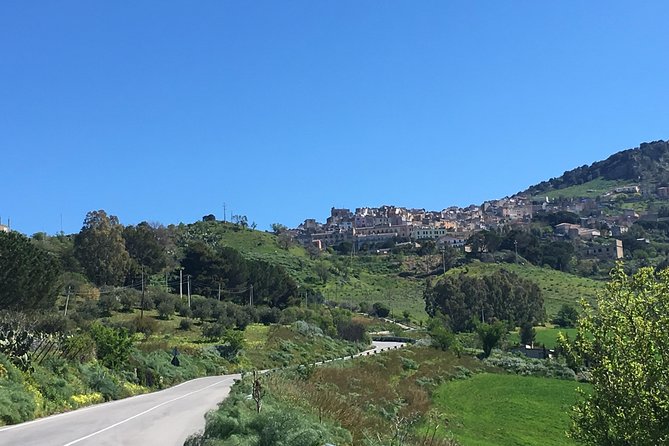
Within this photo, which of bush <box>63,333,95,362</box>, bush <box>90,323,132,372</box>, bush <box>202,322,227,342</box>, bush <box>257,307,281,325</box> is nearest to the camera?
bush <box>63,333,95,362</box>

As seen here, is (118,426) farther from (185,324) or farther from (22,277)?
(185,324)

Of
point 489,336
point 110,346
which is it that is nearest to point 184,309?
point 489,336

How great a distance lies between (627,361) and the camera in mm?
14219

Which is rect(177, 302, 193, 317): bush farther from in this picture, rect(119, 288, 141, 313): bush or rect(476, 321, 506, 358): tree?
rect(476, 321, 506, 358): tree

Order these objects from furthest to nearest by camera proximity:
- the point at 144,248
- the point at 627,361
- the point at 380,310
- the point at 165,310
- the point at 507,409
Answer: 1. the point at 380,310
2. the point at 144,248
3. the point at 165,310
4. the point at 507,409
5. the point at 627,361

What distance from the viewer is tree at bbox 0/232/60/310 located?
4519cm

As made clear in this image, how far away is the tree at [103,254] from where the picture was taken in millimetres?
79000

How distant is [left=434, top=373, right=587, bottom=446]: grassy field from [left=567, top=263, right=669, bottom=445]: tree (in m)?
8.64

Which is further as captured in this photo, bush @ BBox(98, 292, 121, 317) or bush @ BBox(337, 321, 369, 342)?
bush @ BBox(337, 321, 369, 342)

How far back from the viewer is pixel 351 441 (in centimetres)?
1303

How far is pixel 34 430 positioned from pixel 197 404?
8.18 metres

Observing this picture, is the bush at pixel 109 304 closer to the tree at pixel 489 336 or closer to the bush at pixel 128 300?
the bush at pixel 128 300

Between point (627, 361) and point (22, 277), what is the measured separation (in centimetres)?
4186

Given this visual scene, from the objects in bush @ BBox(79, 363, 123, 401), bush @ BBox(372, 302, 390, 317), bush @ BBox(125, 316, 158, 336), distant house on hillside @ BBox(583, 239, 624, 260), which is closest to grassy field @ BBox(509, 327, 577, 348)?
bush @ BBox(372, 302, 390, 317)
